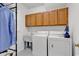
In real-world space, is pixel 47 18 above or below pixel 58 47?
above

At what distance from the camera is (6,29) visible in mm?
1086

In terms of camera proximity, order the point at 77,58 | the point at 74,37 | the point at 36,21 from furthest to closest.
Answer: the point at 36,21, the point at 74,37, the point at 77,58

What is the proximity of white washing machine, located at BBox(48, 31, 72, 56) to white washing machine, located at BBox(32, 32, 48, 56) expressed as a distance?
0.21ft

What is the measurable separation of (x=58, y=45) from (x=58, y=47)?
0.03m

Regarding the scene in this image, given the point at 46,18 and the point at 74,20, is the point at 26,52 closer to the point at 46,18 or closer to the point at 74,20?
the point at 46,18

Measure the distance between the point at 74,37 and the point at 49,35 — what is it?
0.94ft

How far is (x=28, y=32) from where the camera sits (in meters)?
1.16

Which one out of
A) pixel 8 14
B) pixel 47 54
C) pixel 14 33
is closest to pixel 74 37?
pixel 47 54

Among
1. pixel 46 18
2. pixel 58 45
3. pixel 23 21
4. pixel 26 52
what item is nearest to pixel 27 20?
pixel 23 21

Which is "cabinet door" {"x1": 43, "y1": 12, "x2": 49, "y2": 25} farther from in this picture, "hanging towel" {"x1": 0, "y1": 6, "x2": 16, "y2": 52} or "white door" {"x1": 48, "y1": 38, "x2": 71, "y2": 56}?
"hanging towel" {"x1": 0, "y1": 6, "x2": 16, "y2": 52}

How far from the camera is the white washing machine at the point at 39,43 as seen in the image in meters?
1.14

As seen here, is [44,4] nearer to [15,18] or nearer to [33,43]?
[15,18]

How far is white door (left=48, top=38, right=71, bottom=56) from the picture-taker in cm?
110

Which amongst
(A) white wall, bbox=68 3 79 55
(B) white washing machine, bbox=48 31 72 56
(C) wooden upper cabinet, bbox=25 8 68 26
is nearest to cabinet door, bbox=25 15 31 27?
(C) wooden upper cabinet, bbox=25 8 68 26
